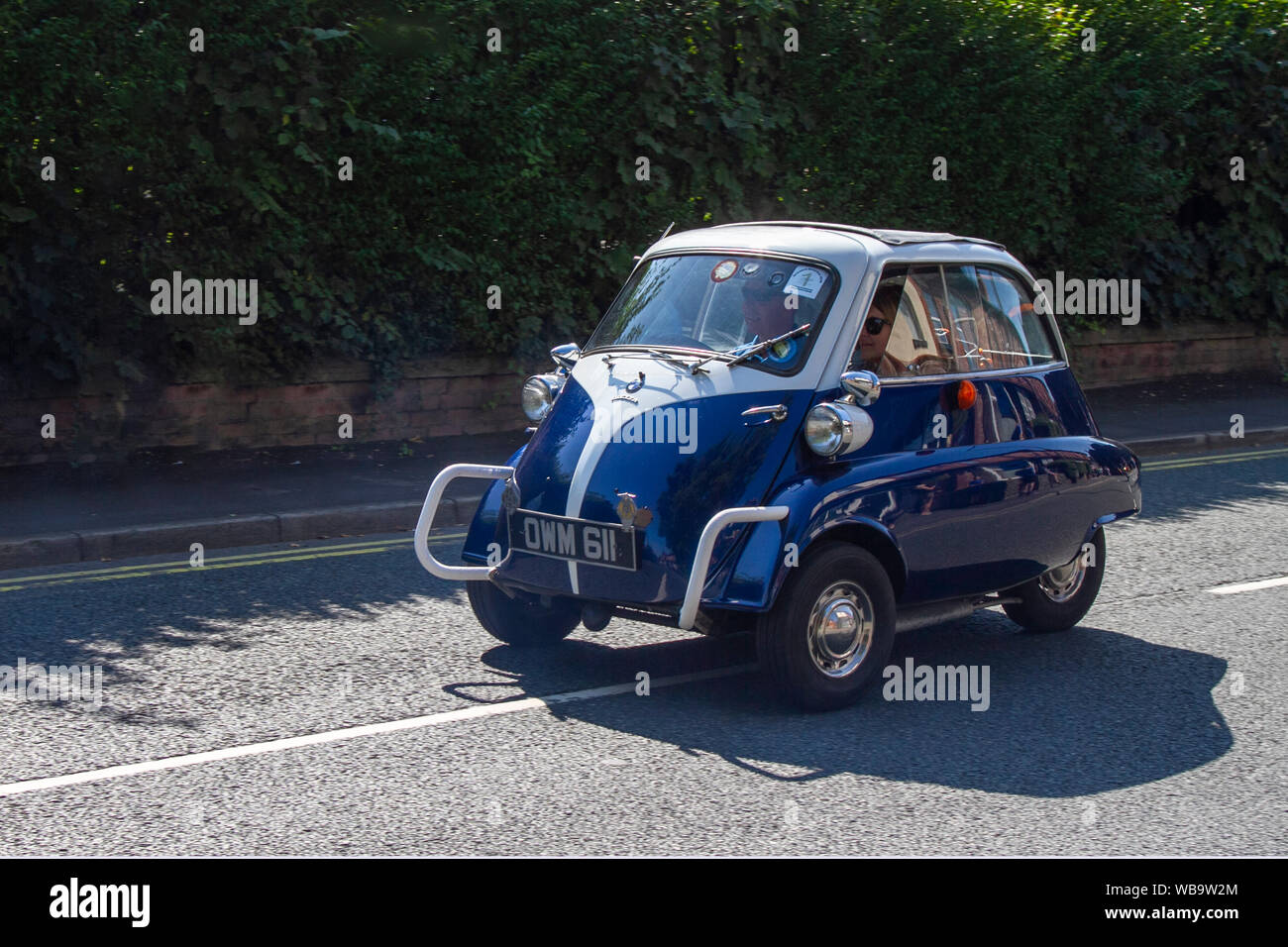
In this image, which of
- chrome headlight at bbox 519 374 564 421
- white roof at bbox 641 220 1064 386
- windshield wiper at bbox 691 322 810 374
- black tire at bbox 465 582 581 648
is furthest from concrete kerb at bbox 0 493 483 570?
windshield wiper at bbox 691 322 810 374

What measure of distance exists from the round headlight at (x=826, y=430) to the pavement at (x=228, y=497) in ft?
15.4

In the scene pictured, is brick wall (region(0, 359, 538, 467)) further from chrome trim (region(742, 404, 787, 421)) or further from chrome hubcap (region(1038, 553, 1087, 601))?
A: chrome trim (region(742, 404, 787, 421))

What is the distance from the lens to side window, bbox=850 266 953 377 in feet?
20.6

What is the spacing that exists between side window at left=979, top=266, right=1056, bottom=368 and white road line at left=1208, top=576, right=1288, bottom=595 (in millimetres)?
1971

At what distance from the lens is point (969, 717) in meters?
5.95

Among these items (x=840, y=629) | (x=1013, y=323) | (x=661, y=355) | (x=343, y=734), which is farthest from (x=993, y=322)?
(x=343, y=734)

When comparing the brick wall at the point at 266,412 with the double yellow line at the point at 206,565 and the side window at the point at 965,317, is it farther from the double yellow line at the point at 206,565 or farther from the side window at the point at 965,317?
the side window at the point at 965,317

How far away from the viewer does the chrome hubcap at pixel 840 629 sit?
19.1 feet

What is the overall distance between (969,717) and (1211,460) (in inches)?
328

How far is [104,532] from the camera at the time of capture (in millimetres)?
8938

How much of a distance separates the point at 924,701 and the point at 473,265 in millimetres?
7002

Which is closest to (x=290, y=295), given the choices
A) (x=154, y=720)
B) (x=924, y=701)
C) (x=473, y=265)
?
(x=473, y=265)

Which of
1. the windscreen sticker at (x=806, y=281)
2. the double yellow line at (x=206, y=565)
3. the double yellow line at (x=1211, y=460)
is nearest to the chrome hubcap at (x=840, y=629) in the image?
the windscreen sticker at (x=806, y=281)

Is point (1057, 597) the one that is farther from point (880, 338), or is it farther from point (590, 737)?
point (590, 737)
